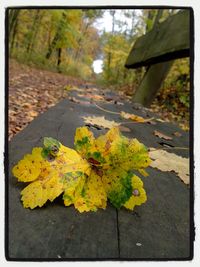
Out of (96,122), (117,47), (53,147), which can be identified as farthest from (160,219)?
(117,47)

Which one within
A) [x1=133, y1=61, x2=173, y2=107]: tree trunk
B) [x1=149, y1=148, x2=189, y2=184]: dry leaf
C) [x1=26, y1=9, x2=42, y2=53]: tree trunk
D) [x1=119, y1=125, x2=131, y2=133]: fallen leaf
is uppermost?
[x1=26, y1=9, x2=42, y2=53]: tree trunk

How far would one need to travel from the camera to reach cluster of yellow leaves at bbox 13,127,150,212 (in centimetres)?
66

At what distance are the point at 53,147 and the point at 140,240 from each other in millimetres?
266

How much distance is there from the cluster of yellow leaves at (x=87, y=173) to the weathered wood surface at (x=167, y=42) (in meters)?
1.41

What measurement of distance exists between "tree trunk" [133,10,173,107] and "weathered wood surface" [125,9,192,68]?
11.8 inches

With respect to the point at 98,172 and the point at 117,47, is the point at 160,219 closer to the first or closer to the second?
the point at 98,172

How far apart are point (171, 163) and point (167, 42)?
1.89 meters

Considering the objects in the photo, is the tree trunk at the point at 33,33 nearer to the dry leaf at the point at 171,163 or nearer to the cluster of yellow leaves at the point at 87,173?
the dry leaf at the point at 171,163

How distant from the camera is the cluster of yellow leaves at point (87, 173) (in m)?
0.66

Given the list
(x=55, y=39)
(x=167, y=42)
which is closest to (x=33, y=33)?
(x=55, y=39)

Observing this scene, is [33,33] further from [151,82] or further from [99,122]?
[99,122]

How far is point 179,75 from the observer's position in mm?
6359

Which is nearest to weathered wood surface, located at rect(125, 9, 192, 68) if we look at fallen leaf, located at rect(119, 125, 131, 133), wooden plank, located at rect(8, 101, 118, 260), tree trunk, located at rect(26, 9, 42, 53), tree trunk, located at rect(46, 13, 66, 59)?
fallen leaf, located at rect(119, 125, 131, 133)

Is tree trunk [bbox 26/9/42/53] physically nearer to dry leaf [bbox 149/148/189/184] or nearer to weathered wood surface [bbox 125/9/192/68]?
weathered wood surface [bbox 125/9/192/68]
